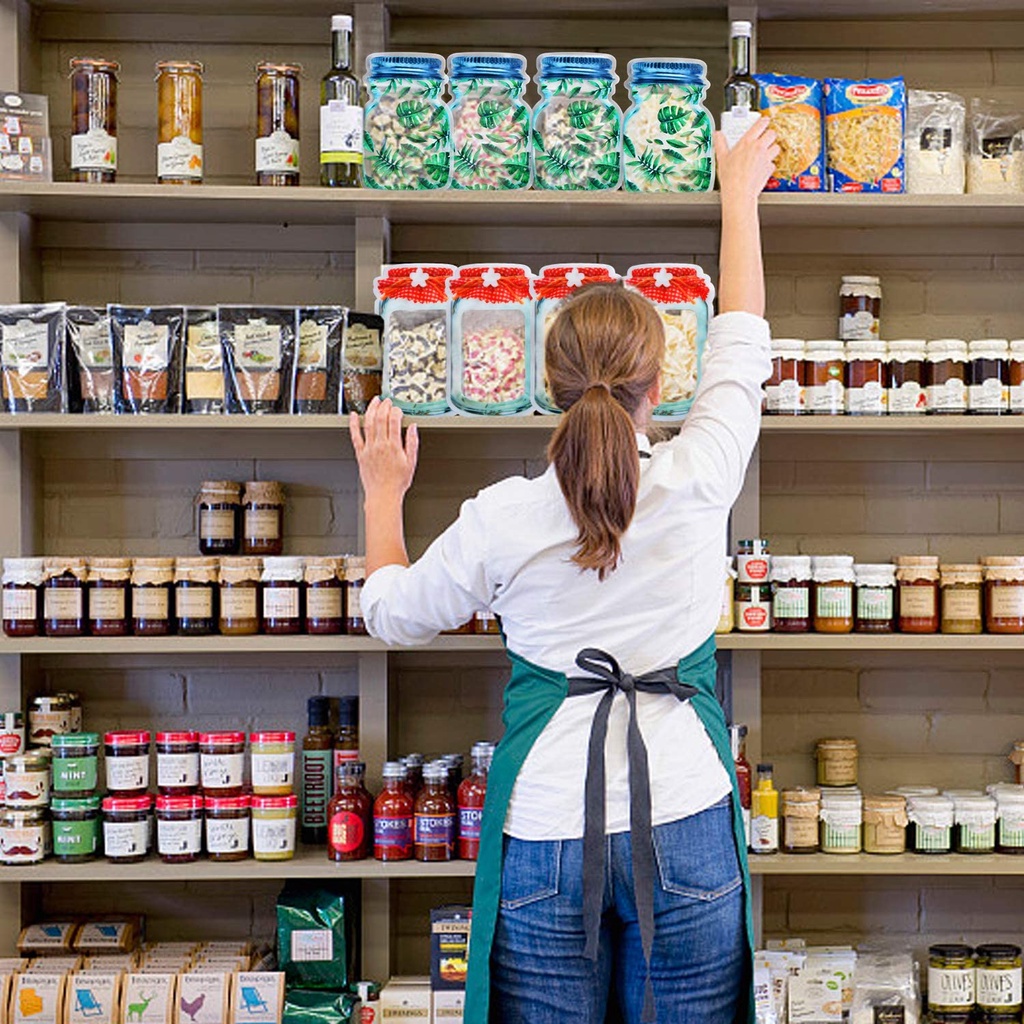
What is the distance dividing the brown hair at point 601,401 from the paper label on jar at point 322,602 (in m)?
1.11

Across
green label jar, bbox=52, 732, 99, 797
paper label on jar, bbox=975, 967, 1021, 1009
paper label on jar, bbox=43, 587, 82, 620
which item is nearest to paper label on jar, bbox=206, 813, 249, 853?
green label jar, bbox=52, 732, 99, 797

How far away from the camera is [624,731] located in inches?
72.5

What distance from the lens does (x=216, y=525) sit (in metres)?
3.04

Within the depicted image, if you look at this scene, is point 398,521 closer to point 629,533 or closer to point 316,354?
point 629,533

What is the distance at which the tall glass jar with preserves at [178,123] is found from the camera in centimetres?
293

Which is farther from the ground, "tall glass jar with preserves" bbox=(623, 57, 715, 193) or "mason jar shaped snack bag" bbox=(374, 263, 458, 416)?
"tall glass jar with preserves" bbox=(623, 57, 715, 193)

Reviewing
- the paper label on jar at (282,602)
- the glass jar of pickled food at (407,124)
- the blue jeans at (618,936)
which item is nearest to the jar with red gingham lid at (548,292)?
the glass jar of pickled food at (407,124)

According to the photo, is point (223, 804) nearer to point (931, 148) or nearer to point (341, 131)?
point (341, 131)

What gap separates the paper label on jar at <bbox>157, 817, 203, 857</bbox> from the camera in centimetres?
286

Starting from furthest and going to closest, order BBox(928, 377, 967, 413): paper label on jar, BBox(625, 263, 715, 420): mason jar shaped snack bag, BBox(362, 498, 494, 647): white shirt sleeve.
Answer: BBox(928, 377, 967, 413): paper label on jar, BBox(625, 263, 715, 420): mason jar shaped snack bag, BBox(362, 498, 494, 647): white shirt sleeve

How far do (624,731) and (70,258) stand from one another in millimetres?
1956

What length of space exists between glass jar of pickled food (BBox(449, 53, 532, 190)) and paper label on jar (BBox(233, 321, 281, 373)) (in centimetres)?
46

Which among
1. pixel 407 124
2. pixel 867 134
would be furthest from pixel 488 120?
pixel 867 134

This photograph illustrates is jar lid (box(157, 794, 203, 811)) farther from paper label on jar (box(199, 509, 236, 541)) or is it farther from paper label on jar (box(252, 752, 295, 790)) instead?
paper label on jar (box(199, 509, 236, 541))
